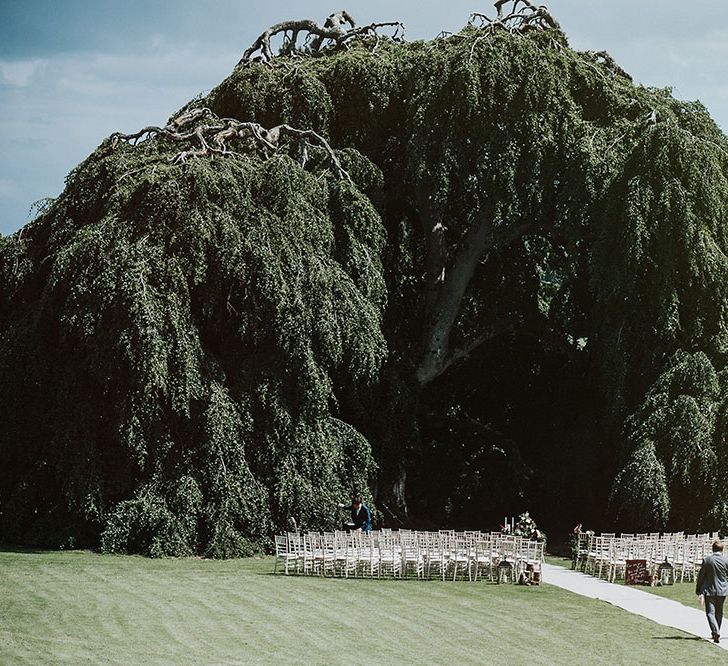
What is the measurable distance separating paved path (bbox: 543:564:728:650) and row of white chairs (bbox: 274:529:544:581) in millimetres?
974

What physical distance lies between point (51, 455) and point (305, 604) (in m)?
10.0

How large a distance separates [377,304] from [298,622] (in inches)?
517

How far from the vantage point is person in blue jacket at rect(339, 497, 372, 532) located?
2395 centimetres

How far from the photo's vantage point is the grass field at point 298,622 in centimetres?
1275

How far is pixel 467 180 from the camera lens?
30484 mm

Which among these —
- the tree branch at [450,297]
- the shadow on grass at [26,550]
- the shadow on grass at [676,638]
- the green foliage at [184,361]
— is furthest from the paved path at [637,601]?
the shadow on grass at [26,550]

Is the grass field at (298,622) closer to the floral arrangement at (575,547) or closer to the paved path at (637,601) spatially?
the paved path at (637,601)

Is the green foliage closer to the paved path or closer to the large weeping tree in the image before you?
the large weeping tree

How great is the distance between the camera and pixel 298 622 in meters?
14.9

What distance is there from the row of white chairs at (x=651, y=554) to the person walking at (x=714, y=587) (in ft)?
19.8

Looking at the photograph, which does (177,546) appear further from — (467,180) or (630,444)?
(467,180)

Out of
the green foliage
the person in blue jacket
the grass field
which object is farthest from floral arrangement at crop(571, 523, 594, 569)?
the green foliage

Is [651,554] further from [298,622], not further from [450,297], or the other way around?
[450,297]

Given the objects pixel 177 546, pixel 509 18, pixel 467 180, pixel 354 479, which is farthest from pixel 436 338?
pixel 177 546
